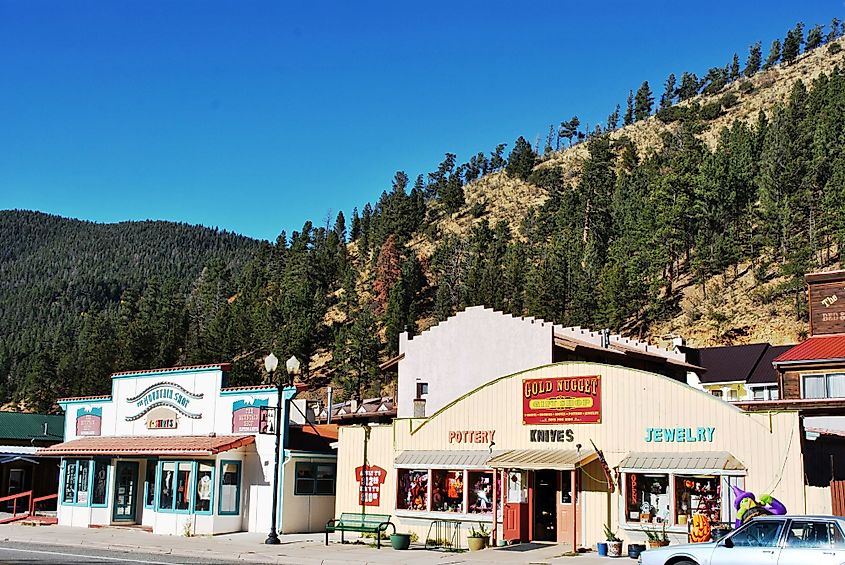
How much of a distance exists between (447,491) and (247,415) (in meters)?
8.14

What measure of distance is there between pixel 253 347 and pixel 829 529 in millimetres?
90207

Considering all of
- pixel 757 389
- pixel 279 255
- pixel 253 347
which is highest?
pixel 279 255

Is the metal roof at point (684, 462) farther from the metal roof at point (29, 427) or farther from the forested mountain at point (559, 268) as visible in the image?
the forested mountain at point (559, 268)

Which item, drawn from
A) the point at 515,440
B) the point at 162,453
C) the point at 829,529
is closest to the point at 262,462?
the point at 162,453

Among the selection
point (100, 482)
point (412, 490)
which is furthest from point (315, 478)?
point (100, 482)

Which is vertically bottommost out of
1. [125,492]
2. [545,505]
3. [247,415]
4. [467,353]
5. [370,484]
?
[125,492]

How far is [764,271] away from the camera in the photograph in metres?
81.3

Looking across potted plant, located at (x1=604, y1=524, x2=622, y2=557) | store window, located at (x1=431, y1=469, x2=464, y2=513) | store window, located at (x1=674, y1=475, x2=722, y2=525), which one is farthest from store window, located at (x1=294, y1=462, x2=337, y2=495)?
store window, located at (x1=674, y1=475, x2=722, y2=525)

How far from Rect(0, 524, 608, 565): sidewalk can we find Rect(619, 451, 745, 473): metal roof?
2.60 metres

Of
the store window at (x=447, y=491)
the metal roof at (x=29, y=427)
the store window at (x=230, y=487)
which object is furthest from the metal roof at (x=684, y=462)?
the metal roof at (x=29, y=427)

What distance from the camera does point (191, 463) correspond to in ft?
102

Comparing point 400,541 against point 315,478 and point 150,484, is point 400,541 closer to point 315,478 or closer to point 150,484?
point 315,478

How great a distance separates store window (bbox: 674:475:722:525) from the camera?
897 inches

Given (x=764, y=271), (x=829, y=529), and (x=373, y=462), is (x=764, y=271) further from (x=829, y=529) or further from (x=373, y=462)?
(x=829, y=529)
